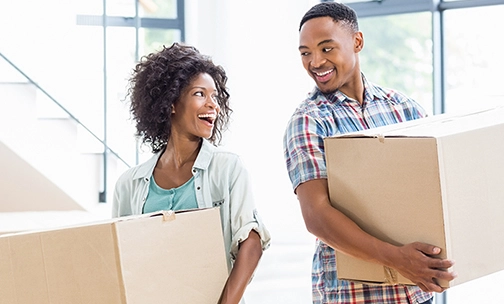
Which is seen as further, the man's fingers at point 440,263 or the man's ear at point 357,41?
the man's ear at point 357,41

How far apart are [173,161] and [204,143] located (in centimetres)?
8

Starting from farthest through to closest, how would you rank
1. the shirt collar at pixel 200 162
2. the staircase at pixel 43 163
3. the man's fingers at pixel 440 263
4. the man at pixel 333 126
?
1. the staircase at pixel 43 163
2. the shirt collar at pixel 200 162
3. the man at pixel 333 126
4. the man's fingers at pixel 440 263

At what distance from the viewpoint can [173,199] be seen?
1571 mm

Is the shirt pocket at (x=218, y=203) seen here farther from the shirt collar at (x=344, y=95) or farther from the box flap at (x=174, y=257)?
the shirt collar at (x=344, y=95)

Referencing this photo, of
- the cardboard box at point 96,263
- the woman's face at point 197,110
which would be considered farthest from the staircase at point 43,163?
the cardboard box at point 96,263

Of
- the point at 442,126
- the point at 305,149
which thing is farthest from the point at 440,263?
the point at 305,149

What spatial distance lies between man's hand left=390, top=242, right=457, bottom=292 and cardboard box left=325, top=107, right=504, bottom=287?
0.05 ft

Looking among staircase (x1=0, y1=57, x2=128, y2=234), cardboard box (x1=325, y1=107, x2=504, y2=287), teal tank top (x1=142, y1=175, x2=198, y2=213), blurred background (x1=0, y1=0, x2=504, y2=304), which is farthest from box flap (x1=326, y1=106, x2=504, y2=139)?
staircase (x1=0, y1=57, x2=128, y2=234)

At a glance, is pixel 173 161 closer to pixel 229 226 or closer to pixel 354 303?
pixel 229 226

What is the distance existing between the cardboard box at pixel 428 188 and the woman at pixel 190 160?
21cm

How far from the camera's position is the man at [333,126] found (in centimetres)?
137

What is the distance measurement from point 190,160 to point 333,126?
1.07 ft

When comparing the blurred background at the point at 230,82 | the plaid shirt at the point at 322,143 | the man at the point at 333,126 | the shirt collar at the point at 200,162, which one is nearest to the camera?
the man at the point at 333,126

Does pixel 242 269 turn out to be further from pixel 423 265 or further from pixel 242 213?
pixel 423 265
